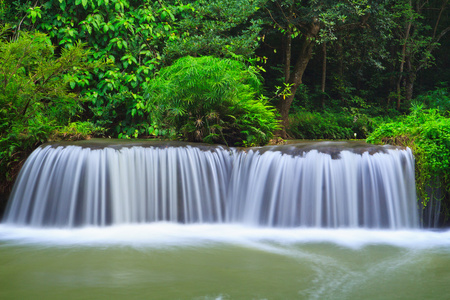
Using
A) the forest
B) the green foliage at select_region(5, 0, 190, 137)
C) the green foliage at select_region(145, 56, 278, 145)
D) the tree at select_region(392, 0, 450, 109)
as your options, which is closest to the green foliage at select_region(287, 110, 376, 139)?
the forest

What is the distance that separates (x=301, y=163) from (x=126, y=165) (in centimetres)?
249

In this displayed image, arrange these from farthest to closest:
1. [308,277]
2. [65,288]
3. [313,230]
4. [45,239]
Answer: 1. [313,230]
2. [45,239]
3. [308,277]
4. [65,288]

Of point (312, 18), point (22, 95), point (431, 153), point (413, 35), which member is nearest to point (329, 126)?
point (312, 18)

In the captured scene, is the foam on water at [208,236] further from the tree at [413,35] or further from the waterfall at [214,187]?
the tree at [413,35]

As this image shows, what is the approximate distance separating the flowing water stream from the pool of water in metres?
0.02

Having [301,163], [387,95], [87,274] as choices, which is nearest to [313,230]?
[301,163]

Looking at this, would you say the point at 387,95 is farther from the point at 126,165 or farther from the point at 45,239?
the point at 45,239

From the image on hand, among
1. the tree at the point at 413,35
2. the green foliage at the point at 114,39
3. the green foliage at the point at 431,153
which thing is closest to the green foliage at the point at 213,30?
the green foliage at the point at 114,39

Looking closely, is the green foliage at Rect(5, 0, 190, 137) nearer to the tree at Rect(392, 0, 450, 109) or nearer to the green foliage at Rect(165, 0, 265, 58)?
the green foliage at Rect(165, 0, 265, 58)

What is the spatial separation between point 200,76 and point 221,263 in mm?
3588

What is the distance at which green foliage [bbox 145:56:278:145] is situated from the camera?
7.58 meters

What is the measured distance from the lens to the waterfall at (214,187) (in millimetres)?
6531

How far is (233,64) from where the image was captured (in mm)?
8148

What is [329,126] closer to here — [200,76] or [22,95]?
[200,76]
